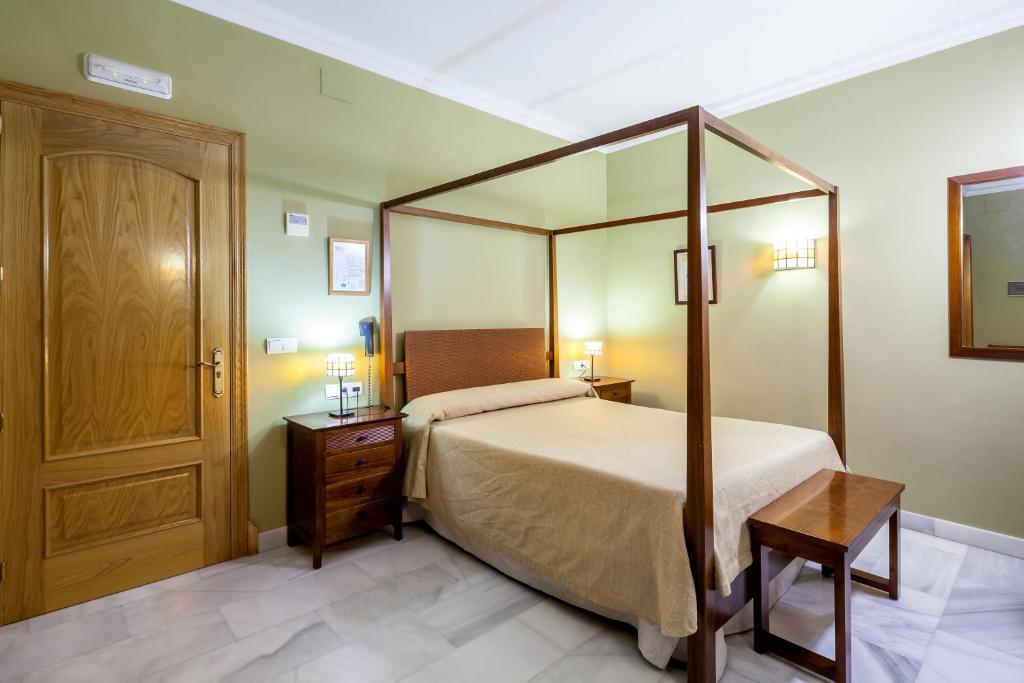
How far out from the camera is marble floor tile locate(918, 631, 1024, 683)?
6.18ft

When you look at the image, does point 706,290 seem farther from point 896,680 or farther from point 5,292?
point 5,292

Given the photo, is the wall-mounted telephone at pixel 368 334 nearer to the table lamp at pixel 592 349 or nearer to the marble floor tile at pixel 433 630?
the marble floor tile at pixel 433 630

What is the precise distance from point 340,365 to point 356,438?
446mm

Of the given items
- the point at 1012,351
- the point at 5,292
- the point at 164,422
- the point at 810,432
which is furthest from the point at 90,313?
the point at 1012,351

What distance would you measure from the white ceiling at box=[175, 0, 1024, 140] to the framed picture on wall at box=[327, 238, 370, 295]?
45.3 inches

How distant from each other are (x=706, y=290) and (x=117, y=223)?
2.69 metres

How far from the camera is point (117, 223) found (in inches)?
98.7

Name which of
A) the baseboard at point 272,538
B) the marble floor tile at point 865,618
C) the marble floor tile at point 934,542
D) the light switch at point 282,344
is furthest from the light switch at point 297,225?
the marble floor tile at point 934,542

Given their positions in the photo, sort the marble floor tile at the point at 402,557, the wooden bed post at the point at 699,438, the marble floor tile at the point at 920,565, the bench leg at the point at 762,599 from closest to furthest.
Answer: the wooden bed post at the point at 699,438 → the bench leg at the point at 762,599 → the marble floor tile at the point at 920,565 → the marble floor tile at the point at 402,557

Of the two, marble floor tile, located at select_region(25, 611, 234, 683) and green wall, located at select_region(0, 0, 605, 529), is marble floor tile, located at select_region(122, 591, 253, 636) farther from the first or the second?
green wall, located at select_region(0, 0, 605, 529)

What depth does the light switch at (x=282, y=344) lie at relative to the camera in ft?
9.75

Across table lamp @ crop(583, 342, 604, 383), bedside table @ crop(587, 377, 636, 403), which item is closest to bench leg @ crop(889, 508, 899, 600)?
bedside table @ crop(587, 377, 636, 403)

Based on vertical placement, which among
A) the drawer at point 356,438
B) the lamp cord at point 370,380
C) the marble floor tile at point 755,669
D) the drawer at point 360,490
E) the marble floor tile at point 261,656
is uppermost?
the lamp cord at point 370,380

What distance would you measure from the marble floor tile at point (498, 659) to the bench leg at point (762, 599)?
0.78m
